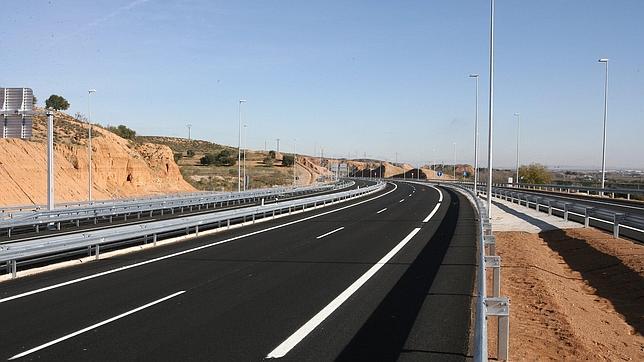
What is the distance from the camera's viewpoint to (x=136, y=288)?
11.4m

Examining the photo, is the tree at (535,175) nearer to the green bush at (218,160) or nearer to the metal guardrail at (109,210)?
the green bush at (218,160)

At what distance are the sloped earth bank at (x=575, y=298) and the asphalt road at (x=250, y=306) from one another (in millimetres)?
1008

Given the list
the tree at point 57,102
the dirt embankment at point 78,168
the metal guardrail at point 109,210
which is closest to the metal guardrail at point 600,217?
the metal guardrail at point 109,210

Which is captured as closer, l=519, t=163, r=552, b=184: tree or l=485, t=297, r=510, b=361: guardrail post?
l=485, t=297, r=510, b=361: guardrail post

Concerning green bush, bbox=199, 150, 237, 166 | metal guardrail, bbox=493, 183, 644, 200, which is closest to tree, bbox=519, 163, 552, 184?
metal guardrail, bbox=493, 183, 644, 200

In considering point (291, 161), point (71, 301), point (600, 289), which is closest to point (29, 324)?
point (71, 301)

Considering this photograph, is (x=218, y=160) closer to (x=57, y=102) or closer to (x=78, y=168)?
(x=57, y=102)

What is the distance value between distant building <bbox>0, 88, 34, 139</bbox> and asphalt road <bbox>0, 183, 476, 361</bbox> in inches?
436

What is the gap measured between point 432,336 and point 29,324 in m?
5.88

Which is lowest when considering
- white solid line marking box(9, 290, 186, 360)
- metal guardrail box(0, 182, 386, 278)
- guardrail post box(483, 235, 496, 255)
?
white solid line marking box(9, 290, 186, 360)

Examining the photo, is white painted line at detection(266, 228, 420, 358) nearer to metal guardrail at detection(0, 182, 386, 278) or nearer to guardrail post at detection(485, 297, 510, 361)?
guardrail post at detection(485, 297, 510, 361)

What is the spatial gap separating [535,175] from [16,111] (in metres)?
91.8

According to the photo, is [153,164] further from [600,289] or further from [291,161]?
[291,161]

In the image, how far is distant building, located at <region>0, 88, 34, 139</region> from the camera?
24.5 meters
